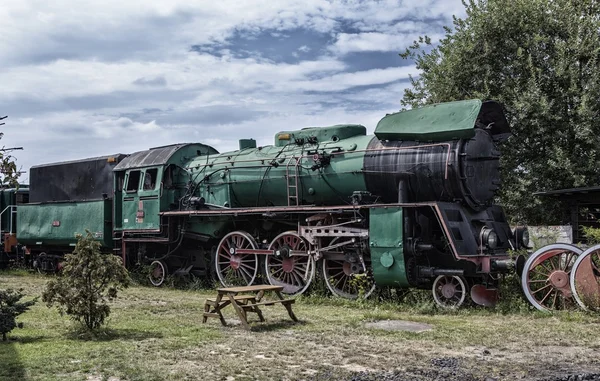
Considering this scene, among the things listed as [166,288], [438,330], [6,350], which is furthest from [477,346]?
[166,288]

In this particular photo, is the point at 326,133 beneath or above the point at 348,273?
above

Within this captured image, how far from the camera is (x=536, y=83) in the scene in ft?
62.9

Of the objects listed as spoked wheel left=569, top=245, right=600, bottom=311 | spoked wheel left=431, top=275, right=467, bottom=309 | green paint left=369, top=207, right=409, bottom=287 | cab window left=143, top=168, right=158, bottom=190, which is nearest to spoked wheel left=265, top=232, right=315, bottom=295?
green paint left=369, top=207, right=409, bottom=287

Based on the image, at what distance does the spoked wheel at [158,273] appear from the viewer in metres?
15.2

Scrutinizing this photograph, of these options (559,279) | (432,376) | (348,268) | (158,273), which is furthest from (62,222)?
(432,376)

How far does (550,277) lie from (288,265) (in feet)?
16.8

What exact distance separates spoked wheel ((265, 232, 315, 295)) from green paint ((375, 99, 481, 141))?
2.80 m

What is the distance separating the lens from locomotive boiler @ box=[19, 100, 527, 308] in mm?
10852

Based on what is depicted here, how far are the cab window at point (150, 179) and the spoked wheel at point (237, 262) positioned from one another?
2658 millimetres

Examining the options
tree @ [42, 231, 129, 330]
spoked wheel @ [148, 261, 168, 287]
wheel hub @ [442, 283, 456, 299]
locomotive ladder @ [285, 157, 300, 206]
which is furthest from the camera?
spoked wheel @ [148, 261, 168, 287]

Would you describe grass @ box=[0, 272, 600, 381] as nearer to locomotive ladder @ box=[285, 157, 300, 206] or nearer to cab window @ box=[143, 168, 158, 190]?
locomotive ladder @ box=[285, 157, 300, 206]

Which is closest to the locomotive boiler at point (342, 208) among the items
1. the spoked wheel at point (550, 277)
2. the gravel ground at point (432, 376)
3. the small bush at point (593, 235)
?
the spoked wheel at point (550, 277)

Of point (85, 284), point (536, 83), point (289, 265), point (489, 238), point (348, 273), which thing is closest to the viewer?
point (85, 284)

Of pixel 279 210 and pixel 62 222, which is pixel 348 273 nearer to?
pixel 279 210
